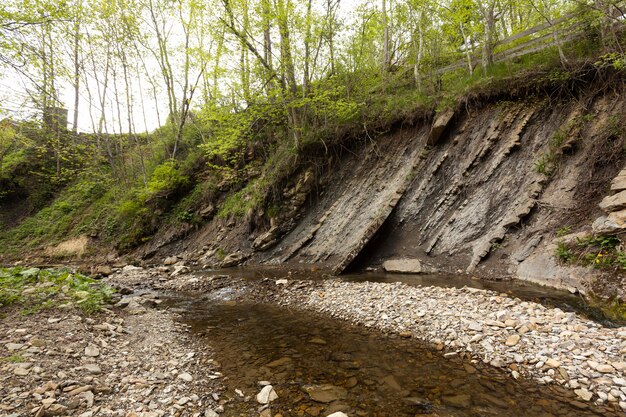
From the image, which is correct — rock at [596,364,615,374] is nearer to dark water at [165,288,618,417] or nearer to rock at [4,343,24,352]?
dark water at [165,288,618,417]

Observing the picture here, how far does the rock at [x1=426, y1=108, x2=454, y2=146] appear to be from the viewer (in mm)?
11609

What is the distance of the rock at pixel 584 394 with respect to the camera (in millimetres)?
3436

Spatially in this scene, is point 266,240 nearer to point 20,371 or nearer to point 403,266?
point 403,266

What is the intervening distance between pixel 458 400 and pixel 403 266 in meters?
6.22

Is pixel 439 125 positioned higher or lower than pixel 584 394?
higher

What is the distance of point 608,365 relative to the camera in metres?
3.72

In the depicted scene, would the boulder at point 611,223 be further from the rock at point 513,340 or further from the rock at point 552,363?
the rock at point 552,363

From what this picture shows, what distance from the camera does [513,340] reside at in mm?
4578

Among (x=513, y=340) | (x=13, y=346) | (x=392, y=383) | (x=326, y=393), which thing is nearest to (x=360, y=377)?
(x=392, y=383)

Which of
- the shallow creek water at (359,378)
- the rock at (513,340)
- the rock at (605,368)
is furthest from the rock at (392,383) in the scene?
the rock at (605,368)

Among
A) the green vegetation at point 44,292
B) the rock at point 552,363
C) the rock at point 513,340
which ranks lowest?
the rock at point 552,363

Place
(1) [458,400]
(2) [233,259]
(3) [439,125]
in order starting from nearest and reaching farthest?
(1) [458,400], (3) [439,125], (2) [233,259]

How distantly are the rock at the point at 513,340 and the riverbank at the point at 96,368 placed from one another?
4.43m

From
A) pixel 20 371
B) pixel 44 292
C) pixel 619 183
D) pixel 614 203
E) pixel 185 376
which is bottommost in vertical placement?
pixel 185 376
